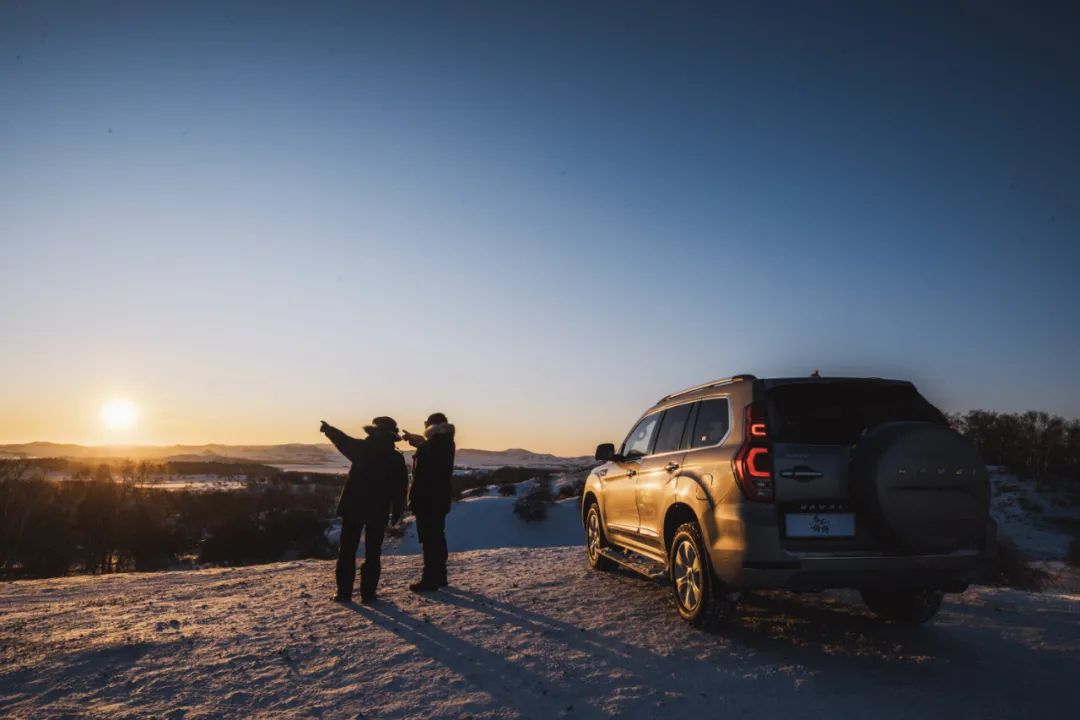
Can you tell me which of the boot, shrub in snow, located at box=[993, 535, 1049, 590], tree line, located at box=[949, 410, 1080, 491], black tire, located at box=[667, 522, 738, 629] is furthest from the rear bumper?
tree line, located at box=[949, 410, 1080, 491]

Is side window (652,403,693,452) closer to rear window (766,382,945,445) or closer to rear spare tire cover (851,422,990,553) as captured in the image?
rear window (766,382,945,445)

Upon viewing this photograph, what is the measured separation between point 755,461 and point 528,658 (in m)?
2.28

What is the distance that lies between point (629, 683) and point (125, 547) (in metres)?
36.0

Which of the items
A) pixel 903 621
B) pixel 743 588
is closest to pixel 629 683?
pixel 743 588

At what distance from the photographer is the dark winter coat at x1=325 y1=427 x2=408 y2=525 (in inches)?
268

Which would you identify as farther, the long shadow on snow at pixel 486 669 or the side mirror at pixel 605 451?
the side mirror at pixel 605 451

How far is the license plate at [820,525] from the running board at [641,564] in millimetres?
1718

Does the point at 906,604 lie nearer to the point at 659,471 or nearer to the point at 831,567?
the point at 831,567

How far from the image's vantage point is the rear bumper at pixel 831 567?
165 inches

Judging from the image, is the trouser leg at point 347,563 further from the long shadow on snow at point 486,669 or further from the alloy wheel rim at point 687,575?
the alloy wheel rim at point 687,575

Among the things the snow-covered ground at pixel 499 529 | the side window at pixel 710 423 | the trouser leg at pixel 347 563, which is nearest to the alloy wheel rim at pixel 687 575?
the side window at pixel 710 423

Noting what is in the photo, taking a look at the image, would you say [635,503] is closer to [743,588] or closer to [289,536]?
[743,588]

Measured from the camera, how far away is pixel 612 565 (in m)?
8.42

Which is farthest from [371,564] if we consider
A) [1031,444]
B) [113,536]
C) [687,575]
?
[1031,444]
